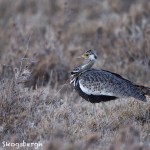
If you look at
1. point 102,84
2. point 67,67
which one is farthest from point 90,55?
point 67,67

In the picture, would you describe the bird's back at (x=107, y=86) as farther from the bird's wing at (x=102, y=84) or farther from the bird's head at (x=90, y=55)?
the bird's head at (x=90, y=55)

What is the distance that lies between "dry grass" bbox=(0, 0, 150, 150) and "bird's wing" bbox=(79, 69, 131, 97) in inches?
11.7

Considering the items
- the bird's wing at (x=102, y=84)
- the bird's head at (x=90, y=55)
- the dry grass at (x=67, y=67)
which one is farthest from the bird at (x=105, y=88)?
the bird's head at (x=90, y=55)

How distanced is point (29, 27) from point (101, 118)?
16.7 feet

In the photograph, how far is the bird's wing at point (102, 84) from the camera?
21.4ft

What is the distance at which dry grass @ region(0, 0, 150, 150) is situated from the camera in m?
6.05

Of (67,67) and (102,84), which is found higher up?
(67,67)

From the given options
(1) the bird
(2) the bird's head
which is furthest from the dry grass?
(2) the bird's head

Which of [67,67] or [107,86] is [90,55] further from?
[67,67]

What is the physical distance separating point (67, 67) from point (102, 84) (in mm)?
2945

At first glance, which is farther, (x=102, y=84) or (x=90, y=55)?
(x=90, y=55)

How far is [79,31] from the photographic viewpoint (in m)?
11.5

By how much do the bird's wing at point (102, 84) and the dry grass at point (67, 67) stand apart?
297 mm

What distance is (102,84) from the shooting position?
6586 millimetres
